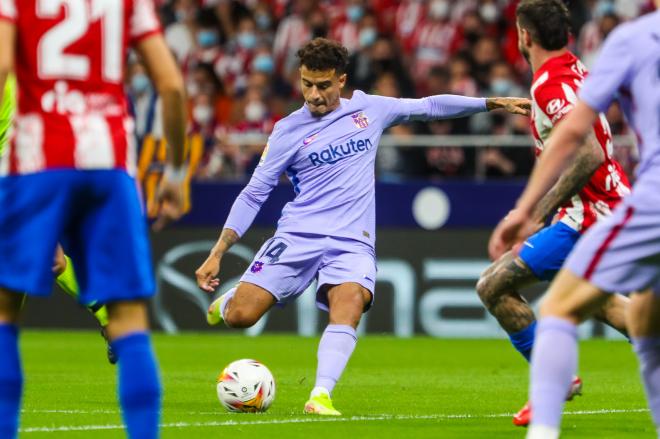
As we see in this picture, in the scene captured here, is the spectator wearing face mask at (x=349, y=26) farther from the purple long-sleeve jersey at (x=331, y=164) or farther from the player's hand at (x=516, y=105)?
the player's hand at (x=516, y=105)

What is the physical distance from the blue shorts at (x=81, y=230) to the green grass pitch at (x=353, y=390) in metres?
1.67

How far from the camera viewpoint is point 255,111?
17422 mm

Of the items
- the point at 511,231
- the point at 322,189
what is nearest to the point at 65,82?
the point at 511,231

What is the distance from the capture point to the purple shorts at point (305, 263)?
8.37m

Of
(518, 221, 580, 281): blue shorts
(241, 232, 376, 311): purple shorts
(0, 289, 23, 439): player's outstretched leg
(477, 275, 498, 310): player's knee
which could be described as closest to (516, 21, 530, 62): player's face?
(518, 221, 580, 281): blue shorts

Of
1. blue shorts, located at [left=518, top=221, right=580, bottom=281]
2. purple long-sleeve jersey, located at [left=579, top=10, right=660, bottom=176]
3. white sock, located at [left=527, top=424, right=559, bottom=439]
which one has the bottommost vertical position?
blue shorts, located at [left=518, top=221, right=580, bottom=281]

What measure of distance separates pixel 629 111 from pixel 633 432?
2617 mm

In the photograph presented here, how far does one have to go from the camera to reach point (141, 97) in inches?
693

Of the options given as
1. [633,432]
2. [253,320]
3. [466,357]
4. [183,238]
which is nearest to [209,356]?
[466,357]

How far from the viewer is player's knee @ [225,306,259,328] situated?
845 centimetres

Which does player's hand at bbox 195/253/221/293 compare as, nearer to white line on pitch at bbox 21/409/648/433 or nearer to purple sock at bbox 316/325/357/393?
purple sock at bbox 316/325/357/393

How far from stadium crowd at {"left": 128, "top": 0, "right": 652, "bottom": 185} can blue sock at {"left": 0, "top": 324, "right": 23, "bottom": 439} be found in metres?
10.9

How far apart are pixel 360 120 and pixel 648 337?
355 centimetres

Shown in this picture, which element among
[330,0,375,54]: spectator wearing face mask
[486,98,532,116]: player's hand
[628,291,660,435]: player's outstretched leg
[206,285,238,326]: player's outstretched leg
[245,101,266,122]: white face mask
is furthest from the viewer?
[330,0,375,54]: spectator wearing face mask
